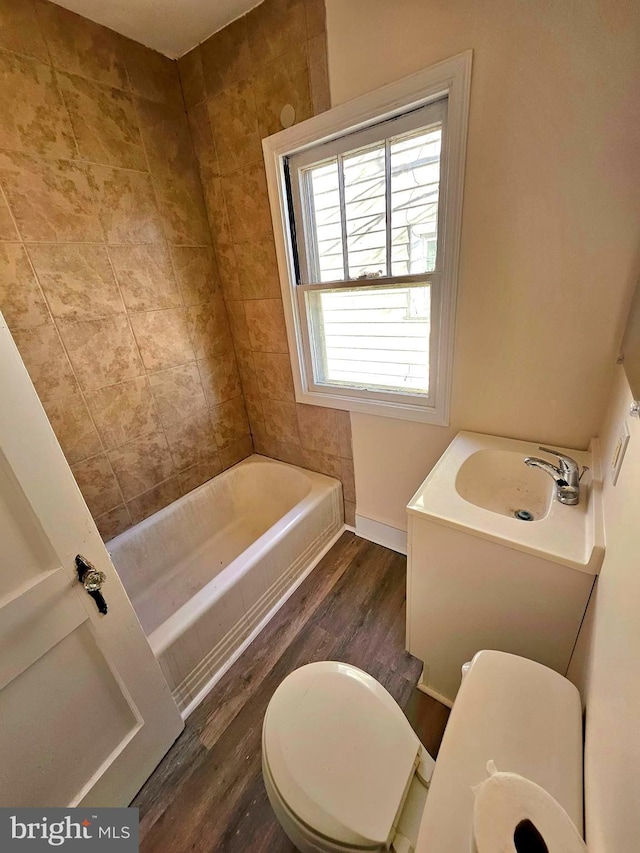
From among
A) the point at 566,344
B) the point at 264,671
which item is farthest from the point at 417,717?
the point at 566,344

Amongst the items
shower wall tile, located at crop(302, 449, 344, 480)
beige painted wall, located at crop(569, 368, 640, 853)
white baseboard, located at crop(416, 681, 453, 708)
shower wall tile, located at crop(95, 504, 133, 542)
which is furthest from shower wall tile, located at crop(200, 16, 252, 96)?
white baseboard, located at crop(416, 681, 453, 708)

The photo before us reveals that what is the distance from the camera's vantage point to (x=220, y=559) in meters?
1.93

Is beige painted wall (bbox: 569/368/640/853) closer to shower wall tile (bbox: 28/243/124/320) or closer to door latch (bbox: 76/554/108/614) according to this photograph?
door latch (bbox: 76/554/108/614)

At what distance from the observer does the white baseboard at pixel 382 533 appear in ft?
6.08

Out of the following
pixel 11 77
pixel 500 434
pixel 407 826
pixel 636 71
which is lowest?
pixel 407 826

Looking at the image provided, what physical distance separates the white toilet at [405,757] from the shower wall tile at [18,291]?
63.5 inches

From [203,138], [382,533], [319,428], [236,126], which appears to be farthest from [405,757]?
[203,138]

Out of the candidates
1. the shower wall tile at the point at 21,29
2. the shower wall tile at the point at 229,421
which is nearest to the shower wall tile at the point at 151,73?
the shower wall tile at the point at 21,29

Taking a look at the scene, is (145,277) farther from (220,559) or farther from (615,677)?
(615,677)

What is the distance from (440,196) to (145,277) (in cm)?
139

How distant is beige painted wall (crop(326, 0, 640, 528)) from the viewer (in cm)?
88

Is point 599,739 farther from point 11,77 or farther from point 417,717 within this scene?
point 11,77

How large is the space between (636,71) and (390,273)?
2.63ft

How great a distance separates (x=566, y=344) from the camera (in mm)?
1111
